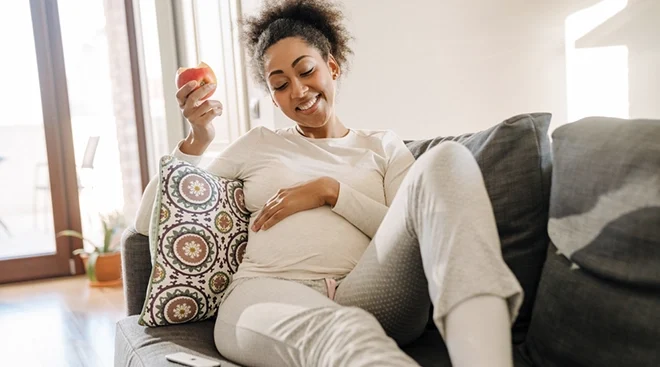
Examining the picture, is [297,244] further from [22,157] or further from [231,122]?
[22,157]

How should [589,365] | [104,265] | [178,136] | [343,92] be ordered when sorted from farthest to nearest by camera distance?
[104,265], [178,136], [343,92], [589,365]

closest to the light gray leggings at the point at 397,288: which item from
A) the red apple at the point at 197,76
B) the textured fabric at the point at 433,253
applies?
the textured fabric at the point at 433,253

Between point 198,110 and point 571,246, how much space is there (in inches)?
38.8

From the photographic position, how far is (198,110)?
64.4 inches

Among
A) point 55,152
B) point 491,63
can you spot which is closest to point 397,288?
point 491,63

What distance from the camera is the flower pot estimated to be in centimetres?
390

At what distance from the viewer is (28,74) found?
412cm

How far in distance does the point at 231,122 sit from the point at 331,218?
1.68 meters

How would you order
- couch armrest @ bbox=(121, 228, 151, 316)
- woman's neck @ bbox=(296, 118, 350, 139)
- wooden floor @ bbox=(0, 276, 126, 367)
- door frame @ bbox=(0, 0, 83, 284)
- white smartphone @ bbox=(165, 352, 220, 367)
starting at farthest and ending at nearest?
door frame @ bbox=(0, 0, 83, 284)
wooden floor @ bbox=(0, 276, 126, 367)
woman's neck @ bbox=(296, 118, 350, 139)
couch armrest @ bbox=(121, 228, 151, 316)
white smartphone @ bbox=(165, 352, 220, 367)

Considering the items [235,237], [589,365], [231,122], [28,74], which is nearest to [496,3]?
[231,122]

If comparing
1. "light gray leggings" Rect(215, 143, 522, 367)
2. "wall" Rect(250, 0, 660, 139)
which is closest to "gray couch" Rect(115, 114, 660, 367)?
"light gray leggings" Rect(215, 143, 522, 367)

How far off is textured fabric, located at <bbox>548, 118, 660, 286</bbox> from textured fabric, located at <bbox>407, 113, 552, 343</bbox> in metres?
0.07

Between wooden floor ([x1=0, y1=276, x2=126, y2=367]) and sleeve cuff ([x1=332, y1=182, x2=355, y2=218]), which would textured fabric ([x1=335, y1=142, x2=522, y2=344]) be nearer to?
sleeve cuff ([x1=332, y1=182, x2=355, y2=218])

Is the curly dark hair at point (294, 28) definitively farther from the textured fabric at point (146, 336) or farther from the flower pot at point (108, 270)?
the flower pot at point (108, 270)
